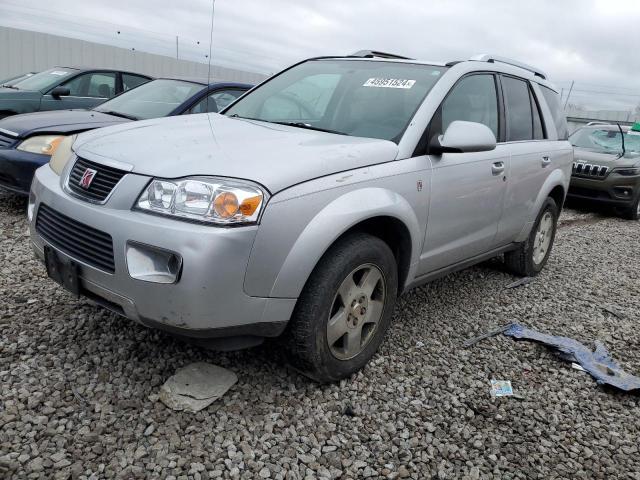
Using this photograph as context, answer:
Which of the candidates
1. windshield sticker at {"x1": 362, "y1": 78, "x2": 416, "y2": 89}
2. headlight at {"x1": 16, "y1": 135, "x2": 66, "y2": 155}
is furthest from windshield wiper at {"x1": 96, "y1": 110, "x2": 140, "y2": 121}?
windshield sticker at {"x1": 362, "y1": 78, "x2": 416, "y2": 89}

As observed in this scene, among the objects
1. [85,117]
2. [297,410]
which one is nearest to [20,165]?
[85,117]

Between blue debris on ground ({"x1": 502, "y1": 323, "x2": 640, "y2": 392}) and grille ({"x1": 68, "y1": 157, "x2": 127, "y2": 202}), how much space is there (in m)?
2.71

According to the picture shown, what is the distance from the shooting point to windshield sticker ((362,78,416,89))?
10.9 ft

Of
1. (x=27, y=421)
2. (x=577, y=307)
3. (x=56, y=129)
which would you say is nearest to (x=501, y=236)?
(x=577, y=307)

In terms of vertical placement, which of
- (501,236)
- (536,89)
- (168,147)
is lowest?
(501,236)

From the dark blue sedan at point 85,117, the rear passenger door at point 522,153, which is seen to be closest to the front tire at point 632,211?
the rear passenger door at point 522,153

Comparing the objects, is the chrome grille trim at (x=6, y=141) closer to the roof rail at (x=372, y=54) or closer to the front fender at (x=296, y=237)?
the roof rail at (x=372, y=54)

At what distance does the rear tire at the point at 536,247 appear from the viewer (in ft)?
15.7

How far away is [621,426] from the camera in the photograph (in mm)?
2812

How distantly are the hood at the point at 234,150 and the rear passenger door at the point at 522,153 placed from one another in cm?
152

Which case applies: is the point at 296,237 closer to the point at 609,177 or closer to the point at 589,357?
the point at 589,357

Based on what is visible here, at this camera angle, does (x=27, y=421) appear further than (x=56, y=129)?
No

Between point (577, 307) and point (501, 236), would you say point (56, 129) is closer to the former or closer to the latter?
point (501, 236)

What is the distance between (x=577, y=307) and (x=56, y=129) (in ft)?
15.6
